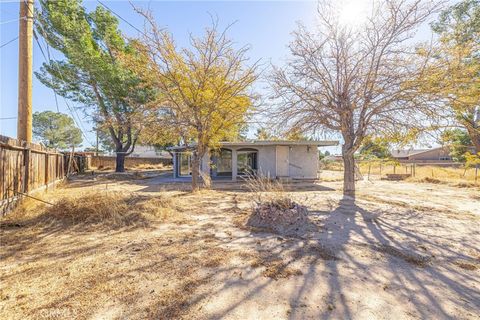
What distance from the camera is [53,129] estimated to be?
3775 centimetres

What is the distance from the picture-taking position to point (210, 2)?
8102 mm

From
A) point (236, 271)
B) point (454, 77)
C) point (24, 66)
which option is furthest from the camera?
point (454, 77)

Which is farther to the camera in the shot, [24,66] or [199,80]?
[199,80]

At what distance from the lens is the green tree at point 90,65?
14297mm

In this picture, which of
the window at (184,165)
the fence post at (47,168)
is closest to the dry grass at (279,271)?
the fence post at (47,168)

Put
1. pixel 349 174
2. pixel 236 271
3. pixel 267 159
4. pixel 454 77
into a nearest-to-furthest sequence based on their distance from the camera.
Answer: pixel 236 271
pixel 454 77
pixel 349 174
pixel 267 159

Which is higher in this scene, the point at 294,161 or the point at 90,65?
the point at 90,65

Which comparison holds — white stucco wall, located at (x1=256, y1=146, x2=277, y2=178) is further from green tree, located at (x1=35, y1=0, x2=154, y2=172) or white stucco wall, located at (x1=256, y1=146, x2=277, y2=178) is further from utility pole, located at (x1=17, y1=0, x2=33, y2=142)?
utility pole, located at (x1=17, y1=0, x2=33, y2=142)

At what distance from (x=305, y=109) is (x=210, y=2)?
4.85 m

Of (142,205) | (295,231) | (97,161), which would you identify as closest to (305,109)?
(295,231)

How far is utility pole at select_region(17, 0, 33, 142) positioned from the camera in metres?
6.29

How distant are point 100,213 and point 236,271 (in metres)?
3.67

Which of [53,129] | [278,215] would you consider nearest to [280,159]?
[278,215]

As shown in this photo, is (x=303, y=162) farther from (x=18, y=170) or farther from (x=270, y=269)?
(x=18, y=170)
